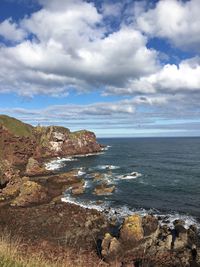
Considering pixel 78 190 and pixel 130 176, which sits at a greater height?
pixel 130 176

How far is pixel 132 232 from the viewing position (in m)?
40.5

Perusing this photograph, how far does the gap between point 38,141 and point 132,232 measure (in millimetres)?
112056

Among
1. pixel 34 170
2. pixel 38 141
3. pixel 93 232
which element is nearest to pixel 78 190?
pixel 93 232

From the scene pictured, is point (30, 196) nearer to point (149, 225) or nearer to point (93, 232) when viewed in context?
point (93, 232)

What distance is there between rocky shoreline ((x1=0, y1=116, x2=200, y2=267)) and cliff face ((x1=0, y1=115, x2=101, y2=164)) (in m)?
55.6

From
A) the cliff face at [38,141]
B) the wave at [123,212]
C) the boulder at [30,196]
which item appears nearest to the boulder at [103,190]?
the wave at [123,212]

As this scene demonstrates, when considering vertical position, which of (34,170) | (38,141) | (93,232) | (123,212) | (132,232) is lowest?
(93,232)

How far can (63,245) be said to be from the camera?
39.9 metres

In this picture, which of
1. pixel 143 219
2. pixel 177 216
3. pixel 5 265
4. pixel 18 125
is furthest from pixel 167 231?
pixel 18 125

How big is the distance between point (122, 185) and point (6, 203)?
29.4 metres

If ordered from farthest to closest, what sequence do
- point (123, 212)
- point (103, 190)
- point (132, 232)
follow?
point (103, 190), point (123, 212), point (132, 232)

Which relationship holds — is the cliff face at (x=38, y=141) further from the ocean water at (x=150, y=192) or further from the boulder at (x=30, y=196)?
the boulder at (x=30, y=196)

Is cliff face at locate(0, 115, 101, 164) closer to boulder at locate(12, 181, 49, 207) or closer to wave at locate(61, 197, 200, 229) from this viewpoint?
boulder at locate(12, 181, 49, 207)

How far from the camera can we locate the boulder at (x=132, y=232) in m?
39.9
